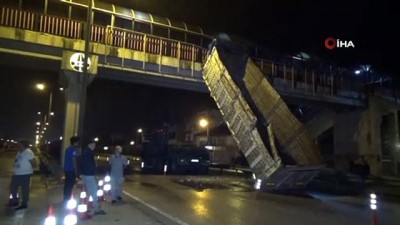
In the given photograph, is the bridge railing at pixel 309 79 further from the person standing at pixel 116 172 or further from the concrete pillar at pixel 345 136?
the person standing at pixel 116 172

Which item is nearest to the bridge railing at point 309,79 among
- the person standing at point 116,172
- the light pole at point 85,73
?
the light pole at point 85,73

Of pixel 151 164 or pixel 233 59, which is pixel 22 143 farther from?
pixel 151 164

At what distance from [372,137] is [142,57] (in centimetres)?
1833

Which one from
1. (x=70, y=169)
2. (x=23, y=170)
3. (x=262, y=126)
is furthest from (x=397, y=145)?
(x=23, y=170)

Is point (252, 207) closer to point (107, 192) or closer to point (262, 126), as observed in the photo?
point (262, 126)

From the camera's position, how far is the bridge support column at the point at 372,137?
100 ft

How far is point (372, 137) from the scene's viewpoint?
1206 inches

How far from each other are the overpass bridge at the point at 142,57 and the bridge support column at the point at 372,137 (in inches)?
3.1

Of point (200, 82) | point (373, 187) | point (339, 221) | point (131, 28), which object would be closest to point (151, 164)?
point (200, 82)

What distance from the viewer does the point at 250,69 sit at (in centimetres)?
1897

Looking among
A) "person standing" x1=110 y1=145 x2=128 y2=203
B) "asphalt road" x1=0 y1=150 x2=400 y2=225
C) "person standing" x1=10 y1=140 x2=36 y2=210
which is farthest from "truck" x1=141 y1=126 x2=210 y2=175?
"person standing" x1=10 y1=140 x2=36 y2=210

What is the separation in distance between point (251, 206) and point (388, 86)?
79.1 feet

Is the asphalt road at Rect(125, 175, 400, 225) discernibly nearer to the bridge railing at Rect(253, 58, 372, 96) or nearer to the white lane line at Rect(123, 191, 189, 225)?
the white lane line at Rect(123, 191, 189, 225)

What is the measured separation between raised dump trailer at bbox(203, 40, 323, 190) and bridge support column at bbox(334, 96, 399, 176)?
15.4 m
